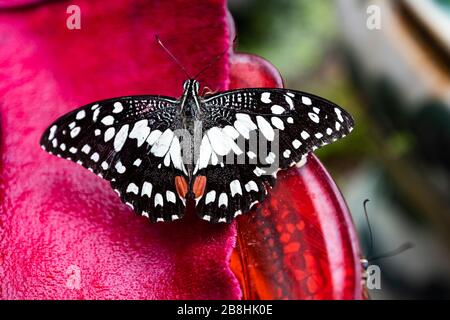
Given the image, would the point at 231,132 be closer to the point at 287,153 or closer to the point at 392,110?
the point at 287,153

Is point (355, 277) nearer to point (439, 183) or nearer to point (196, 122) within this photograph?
point (196, 122)

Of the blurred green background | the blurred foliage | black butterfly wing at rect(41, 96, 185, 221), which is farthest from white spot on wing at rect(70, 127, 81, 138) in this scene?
the blurred foliage

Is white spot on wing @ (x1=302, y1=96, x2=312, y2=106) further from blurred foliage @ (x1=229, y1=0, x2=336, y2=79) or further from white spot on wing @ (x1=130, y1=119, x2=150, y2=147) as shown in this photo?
blurred foliage @ (x1=229, y1=0, x2=336, y2=79)

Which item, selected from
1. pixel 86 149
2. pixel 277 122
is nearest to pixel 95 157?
pixel 86 149

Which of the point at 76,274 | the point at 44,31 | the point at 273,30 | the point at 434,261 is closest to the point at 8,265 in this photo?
the point at 76,274

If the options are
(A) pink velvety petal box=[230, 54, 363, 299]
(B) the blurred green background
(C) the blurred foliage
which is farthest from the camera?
(C) the blurred foliage

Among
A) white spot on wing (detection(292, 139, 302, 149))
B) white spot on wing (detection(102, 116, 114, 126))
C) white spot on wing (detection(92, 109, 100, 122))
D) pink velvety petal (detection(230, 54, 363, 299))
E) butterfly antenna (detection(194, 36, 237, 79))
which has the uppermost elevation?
butterfly antenna (detection(194, 36, 237, 79))

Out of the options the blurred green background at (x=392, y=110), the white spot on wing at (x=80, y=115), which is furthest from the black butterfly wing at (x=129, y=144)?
the blurred green background at (x=392, y=110)
